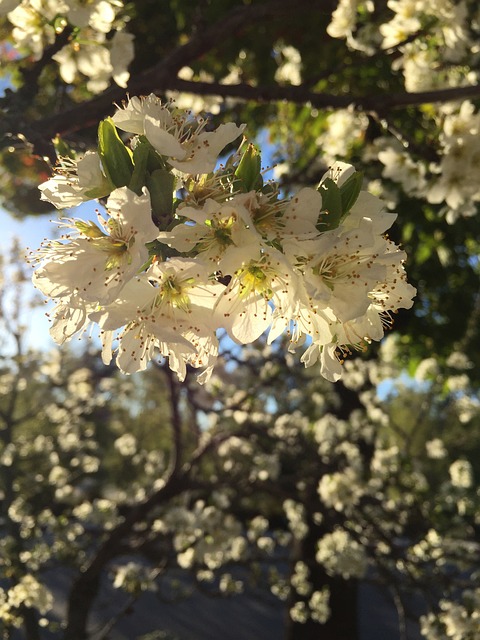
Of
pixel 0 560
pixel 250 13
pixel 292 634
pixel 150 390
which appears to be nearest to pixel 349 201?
pixel 250 13

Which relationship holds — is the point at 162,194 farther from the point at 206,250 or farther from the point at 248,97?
the point at 248,97

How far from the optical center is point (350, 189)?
0.93 metres

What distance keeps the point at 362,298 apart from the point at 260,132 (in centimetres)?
458

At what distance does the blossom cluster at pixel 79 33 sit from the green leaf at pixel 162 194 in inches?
37.5

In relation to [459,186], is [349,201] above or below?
above

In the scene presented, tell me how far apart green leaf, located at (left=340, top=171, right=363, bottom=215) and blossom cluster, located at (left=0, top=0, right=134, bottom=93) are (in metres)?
1.10

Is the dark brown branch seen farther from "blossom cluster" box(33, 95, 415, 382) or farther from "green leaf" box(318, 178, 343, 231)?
"green leaf" box(318, 178, 343, 231)

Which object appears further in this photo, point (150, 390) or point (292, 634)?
point (150, 390)

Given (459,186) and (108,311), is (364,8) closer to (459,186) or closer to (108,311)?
(459,186)

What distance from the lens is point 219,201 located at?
0.93 meters

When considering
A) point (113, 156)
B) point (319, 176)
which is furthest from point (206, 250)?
point (319, 176)

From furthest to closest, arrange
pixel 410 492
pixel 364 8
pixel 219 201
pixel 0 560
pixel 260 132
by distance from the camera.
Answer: pixel 260 132 → pixel 410 492 → pixel 0 560 → pixel 364 8 → pixel 219 201

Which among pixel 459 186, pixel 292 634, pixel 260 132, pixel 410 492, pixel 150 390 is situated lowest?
pixel 150 390

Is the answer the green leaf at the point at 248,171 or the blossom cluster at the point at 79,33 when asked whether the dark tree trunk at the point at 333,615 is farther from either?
the green leaf at the point at 248,171
